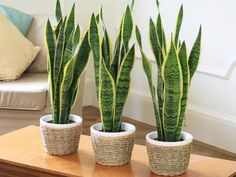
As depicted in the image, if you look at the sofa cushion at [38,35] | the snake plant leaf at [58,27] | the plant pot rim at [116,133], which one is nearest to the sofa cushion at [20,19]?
the sofa cushion at [38,35]

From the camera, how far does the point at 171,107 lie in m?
1.41

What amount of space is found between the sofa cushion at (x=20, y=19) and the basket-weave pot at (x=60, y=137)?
1.64 metres

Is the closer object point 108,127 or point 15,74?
point 108,127

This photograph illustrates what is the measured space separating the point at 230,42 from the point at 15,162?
1754 mm

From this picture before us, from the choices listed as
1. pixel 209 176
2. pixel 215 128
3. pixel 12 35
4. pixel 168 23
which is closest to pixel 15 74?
pixel 12 35

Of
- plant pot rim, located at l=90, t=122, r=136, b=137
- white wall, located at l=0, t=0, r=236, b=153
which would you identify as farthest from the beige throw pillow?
plant pot rim, located at l=90, t=122, r=136, b=137

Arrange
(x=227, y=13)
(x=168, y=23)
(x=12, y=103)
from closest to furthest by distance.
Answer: (x=12, y=103) < (x=227, y=13) < (x=168, y=23)

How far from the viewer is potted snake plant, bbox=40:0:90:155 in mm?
1588

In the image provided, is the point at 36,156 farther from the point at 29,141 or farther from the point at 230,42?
the point at 230,42

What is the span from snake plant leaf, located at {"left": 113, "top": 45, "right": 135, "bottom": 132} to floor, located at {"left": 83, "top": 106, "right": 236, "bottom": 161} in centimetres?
152

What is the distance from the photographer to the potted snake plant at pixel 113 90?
1.49 metres

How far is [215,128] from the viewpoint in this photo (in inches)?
120

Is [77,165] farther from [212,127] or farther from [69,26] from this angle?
[212,127]

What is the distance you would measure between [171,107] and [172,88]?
0.06 meters
